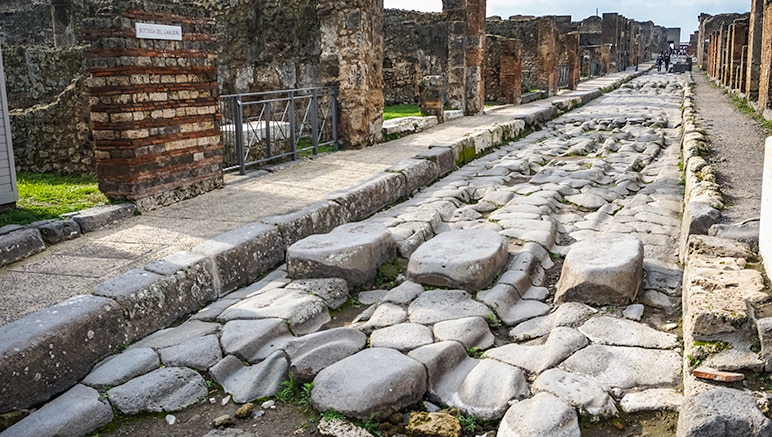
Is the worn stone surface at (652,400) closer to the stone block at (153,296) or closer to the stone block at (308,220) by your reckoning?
the stone block at (153,296)

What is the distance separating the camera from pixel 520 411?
281cm

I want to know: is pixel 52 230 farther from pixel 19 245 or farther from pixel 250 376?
pixel 250 376

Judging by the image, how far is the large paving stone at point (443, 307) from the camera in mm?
3889

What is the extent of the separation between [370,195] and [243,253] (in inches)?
84.2

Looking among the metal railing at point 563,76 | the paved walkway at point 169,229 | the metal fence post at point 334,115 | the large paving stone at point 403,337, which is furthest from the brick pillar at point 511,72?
the large paving stone at point 403,337

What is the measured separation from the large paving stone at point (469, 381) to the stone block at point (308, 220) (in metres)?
2.11

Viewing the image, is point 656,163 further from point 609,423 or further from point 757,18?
point 757,18

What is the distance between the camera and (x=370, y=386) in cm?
298

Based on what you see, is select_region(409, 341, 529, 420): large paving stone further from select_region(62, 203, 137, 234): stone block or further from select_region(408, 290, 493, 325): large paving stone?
select_region(62, 203, 137, 234): stone block

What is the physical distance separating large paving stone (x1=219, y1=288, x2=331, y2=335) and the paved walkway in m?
0.71

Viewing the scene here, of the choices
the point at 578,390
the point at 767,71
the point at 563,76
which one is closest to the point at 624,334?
the point at 578,390

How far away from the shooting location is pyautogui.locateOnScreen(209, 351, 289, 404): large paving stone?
3.20 m

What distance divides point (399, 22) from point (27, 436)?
55.3 ft

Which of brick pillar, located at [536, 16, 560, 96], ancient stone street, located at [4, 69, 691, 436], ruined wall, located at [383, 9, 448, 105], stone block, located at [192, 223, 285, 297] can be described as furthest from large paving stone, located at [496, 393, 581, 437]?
brick pillar, located at [536, 16, 560, 96]
